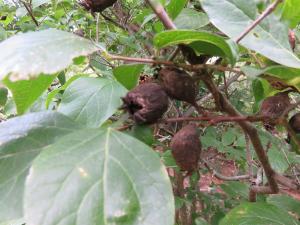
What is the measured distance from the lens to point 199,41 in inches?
23.4

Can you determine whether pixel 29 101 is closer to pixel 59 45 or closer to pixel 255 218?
pixel 59 45

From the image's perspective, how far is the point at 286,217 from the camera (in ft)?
3.03

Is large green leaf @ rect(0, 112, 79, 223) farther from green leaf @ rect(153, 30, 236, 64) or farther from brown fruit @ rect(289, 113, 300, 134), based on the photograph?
brown fruit @ rect(289, 113, 300, 134)

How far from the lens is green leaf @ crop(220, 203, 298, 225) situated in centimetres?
88

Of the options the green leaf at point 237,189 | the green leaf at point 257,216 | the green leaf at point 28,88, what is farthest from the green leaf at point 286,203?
the green leaf at point 28,88

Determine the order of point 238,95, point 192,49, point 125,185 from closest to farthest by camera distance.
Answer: point 125,185
point 192,49
point 238,95

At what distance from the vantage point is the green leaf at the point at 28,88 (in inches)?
26.8

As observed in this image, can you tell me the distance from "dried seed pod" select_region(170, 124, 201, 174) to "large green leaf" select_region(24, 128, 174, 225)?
7cm

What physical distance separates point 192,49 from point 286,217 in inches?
20.1

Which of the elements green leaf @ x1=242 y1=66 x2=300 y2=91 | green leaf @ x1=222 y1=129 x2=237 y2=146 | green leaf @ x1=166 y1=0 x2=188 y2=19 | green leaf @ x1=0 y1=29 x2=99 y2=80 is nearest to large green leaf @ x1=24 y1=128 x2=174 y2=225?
green leaf @ x1=0 y1=29 x2=99 y2=80

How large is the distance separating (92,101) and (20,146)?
6.6 inches

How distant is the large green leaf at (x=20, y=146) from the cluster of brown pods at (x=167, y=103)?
0.43ft

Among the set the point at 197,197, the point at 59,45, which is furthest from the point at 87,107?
the point at 197,197

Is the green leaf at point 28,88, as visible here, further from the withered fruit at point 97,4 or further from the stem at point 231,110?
the stem at point 231,110
